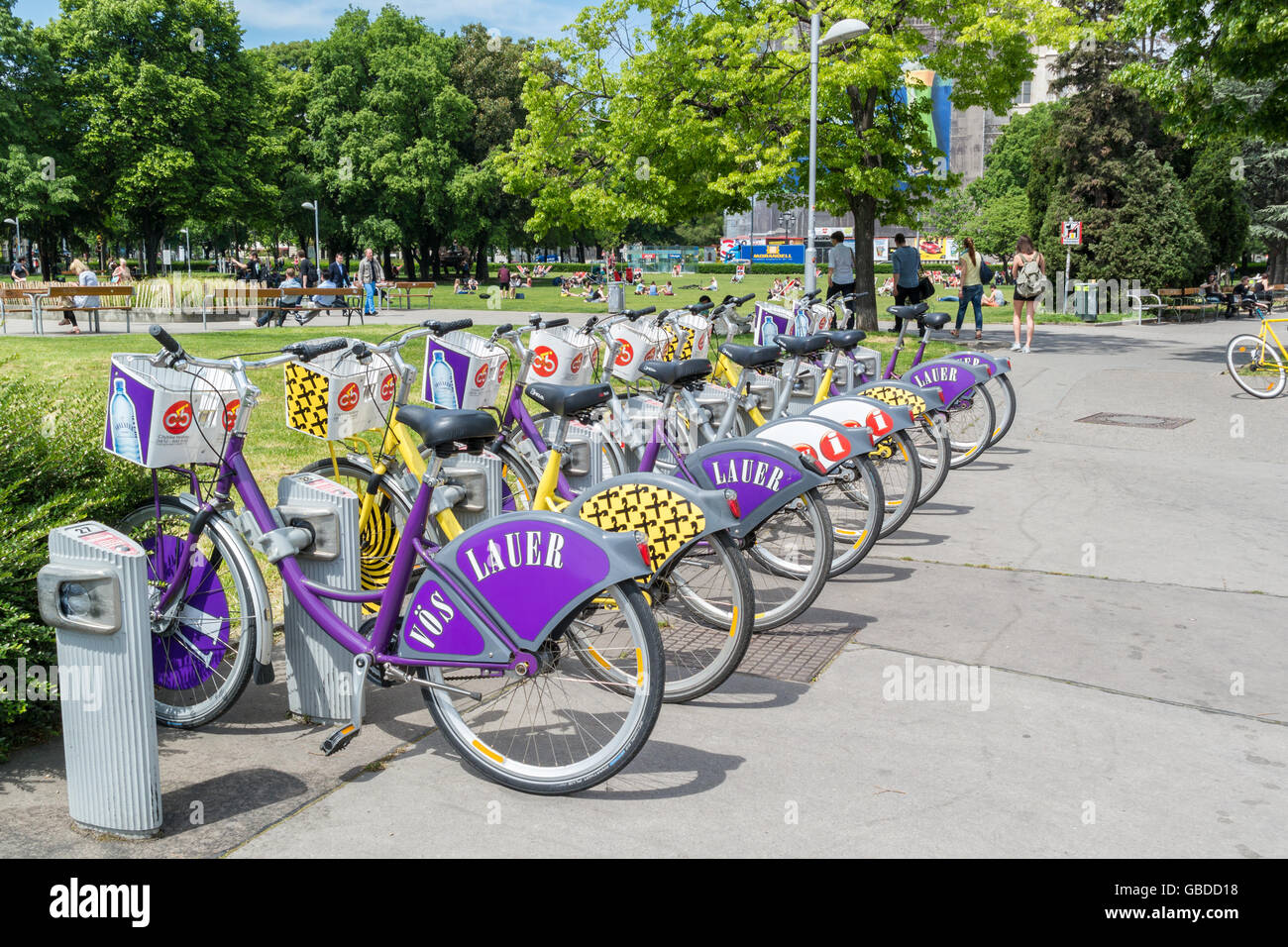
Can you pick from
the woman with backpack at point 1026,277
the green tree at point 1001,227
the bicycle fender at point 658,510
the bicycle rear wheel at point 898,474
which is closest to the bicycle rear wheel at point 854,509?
the bicycle rear wheel at point 898,474

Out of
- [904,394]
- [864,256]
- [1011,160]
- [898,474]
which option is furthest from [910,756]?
[1011,160]

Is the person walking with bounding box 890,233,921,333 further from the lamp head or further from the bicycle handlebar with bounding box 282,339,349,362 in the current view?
the bicycle handlebar with bounding box 282,339,349,362

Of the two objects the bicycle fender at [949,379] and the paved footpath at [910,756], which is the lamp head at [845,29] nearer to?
the bicycle fender at [949,379]

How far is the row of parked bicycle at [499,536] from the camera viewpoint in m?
3.38

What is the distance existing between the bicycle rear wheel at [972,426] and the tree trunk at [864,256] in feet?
37.8

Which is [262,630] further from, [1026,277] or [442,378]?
[1026,277]

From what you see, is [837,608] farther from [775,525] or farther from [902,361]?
[902,361]

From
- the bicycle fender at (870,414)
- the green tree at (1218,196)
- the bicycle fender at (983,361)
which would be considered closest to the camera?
the bicycle fender at (870,414)

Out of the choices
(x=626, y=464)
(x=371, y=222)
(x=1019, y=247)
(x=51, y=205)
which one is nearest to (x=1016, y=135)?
(x=371, y=222)

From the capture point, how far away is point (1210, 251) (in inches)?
1268

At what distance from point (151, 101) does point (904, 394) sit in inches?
1681

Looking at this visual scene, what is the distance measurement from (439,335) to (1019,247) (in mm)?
15132
